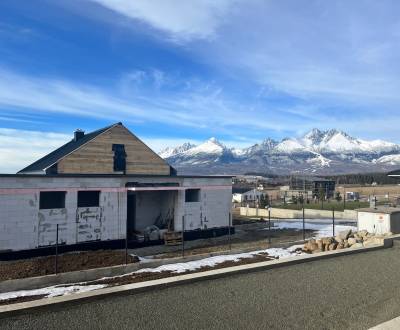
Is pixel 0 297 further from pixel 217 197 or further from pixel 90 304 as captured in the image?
pixel 217 197

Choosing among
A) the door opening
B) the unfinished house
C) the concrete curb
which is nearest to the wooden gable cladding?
the unfinished house

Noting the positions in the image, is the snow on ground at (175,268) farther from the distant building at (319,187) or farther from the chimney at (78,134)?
the distant building at (319,187)

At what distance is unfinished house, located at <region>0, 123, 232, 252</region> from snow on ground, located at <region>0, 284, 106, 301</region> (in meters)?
7.75

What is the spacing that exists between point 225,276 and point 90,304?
4581mm

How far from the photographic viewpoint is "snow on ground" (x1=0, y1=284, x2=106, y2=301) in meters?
14.0

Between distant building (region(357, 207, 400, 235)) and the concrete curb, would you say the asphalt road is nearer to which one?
the concrete curb

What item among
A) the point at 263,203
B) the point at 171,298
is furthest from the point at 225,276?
the point at 263,203

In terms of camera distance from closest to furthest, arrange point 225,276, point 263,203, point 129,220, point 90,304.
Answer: point 90,304 → point 225,276 → point 129,220 → point 263,203

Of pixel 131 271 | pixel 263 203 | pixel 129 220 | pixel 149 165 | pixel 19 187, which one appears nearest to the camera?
pixel 131 271

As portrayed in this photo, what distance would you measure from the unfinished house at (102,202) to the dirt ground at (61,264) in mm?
2543

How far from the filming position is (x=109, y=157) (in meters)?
38.3

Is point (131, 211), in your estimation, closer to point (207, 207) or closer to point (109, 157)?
point (207, 207)

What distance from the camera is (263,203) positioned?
62.7 metres

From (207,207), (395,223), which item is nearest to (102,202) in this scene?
(207,207)
